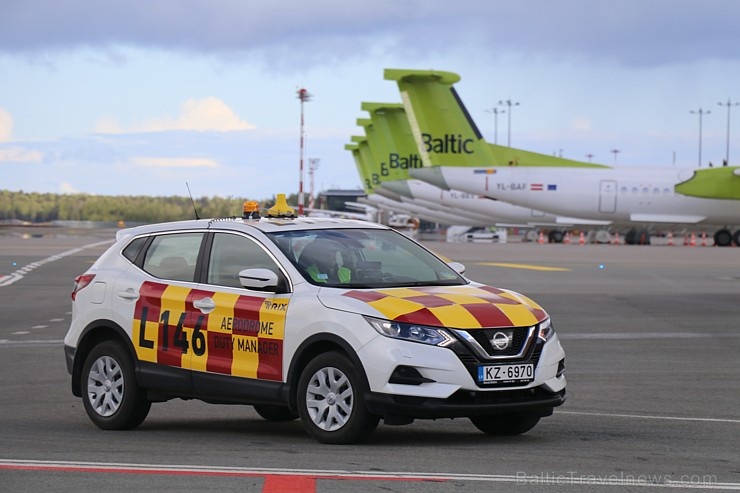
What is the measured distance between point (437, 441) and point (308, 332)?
3.89ft

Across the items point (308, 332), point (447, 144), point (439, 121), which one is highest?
point (439, 121)

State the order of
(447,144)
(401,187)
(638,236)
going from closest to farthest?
1. (447,144)
2. (638,236)
3. (401,187)

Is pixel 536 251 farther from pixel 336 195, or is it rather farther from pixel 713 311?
pixel 336 195

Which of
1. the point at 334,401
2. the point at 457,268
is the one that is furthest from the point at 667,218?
the point at 334,401

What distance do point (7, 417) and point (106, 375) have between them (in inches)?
41.1

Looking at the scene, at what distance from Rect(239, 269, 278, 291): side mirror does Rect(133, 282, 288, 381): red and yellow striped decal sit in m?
0.16

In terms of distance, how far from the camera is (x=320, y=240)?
8836 mm

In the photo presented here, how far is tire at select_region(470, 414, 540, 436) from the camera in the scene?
849 cm

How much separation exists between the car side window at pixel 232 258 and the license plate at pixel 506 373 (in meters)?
1.78

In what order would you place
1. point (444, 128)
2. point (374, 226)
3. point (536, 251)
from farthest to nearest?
1. point (444, 128)
2. point (536, 251)
3. point (374, 226)

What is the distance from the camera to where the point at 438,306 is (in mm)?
7840

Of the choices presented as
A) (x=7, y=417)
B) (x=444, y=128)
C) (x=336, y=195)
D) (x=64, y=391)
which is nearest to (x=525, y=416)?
(x=7, y=417)

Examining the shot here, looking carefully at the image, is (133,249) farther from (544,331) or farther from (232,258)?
(544,331)

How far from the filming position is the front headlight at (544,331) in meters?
8.08
